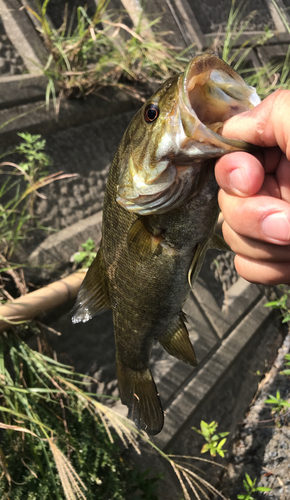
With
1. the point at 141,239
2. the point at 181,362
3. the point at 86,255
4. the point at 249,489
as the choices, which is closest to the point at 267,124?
the point at 141,239

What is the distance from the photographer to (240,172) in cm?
75

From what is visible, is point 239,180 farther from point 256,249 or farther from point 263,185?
point 256,249

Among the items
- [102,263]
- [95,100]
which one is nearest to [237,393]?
[102,263]

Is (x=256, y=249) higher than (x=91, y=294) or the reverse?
higher

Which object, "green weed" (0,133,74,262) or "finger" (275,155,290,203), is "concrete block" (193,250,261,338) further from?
"finger" (275,155,290,203)

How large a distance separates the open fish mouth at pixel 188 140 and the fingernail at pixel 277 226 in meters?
0.18

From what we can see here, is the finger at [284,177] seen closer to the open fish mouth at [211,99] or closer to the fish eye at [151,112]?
the open fish mouth at [211,99]

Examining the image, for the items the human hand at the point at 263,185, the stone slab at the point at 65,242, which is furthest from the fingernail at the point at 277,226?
the stone slab at the point at 65,242

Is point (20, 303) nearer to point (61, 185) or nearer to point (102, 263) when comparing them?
point (102, 263)

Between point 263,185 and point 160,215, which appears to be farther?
point 160,215

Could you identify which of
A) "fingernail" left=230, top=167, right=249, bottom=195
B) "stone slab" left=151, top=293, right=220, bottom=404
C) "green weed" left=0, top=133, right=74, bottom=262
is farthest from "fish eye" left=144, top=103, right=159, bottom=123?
"stone slab" left=151, top=293, right=220, bottom=404

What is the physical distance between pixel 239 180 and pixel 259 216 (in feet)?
0.34

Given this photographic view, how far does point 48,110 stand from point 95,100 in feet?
1.35

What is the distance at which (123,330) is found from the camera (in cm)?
136
